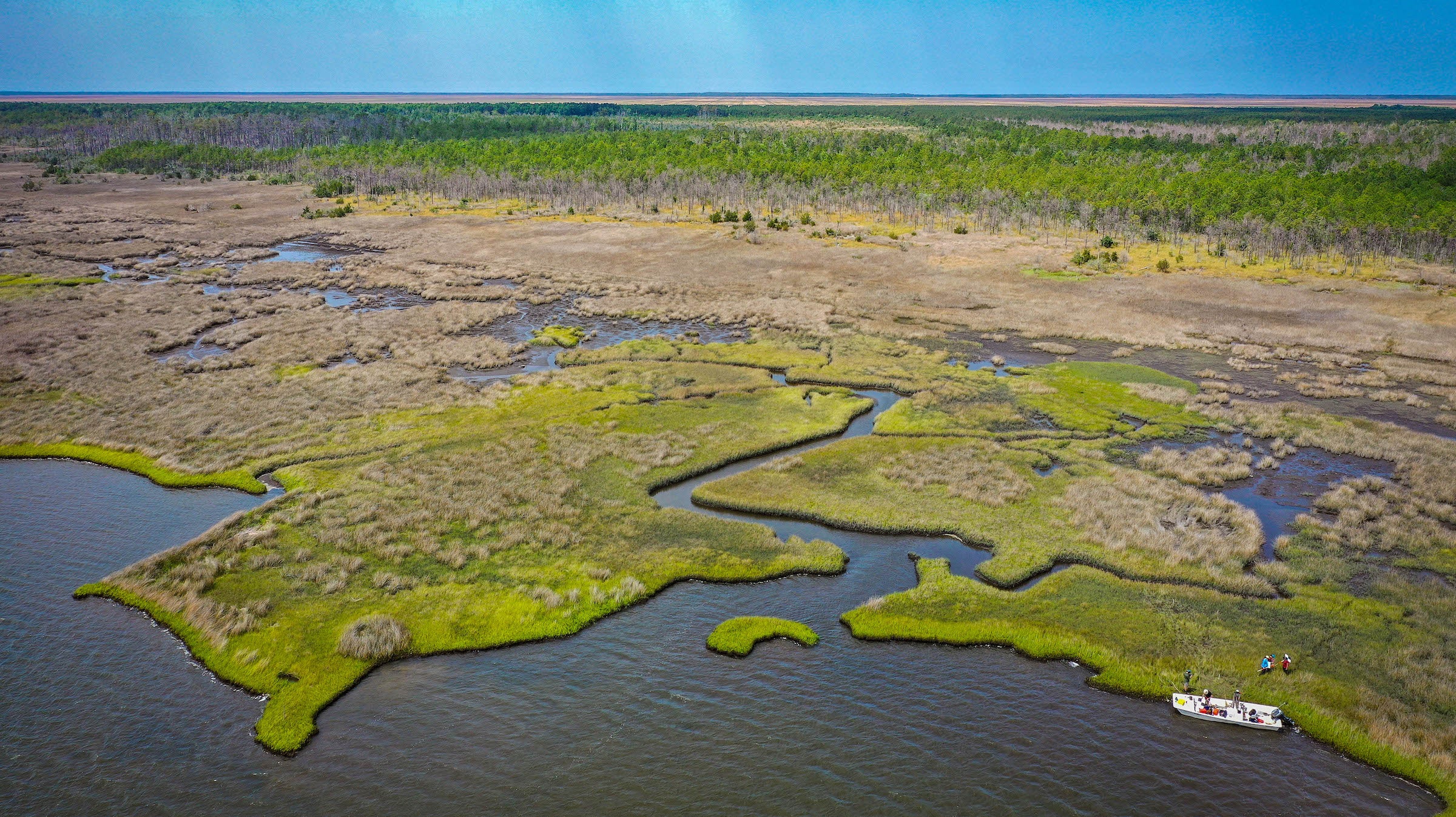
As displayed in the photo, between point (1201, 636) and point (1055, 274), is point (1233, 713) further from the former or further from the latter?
point (1055, 274)

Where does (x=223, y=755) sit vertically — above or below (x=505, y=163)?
below

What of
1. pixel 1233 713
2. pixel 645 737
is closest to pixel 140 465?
pixel 645 737

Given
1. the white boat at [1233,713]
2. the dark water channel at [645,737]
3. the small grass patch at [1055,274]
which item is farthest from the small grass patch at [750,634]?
the small grass patch at [1055,274]

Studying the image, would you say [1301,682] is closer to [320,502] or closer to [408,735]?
[408,735]

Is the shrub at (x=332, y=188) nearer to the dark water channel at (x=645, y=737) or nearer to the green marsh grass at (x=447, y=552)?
the green marsh grass at (x=447, y=552)

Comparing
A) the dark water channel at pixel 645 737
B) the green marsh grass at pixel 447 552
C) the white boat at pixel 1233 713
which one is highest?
the green marsh grass at pixel 447 552

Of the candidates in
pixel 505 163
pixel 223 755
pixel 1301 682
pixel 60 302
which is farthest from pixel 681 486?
pixel 505 163

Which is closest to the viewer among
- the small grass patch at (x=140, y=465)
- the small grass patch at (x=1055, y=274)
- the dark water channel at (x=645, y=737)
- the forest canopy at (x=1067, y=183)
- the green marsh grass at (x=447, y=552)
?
the dark water channel at (x=645, y=737)
